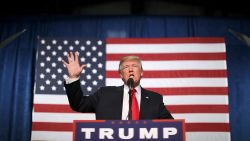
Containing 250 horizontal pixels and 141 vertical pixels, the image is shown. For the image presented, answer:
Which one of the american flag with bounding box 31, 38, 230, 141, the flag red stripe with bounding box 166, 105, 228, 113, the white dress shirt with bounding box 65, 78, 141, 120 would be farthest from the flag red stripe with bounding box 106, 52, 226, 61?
the white dress shirt with bounding box 65, 78, 141, 120

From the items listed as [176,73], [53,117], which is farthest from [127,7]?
[53,117]

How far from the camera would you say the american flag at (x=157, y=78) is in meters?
3.79

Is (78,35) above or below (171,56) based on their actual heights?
above

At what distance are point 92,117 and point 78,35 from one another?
1249 mm

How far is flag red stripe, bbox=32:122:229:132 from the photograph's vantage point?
12.3ft

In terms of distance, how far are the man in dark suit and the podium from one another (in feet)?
0.92

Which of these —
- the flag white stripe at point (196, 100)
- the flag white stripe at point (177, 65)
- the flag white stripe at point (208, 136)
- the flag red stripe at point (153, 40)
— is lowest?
the flag white stripe at point (208, 136)

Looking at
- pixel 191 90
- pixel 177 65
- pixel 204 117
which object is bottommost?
pixel 204 117

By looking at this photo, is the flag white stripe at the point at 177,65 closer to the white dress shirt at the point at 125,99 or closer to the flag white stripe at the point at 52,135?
the flag white stripe at the point at 52,135

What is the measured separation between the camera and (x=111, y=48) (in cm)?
403

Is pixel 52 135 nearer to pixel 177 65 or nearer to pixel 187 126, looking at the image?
pixel 187 126

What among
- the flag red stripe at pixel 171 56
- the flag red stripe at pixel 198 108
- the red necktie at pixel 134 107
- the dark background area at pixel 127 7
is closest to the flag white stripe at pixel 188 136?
the flag red stripe at pixel 198 108

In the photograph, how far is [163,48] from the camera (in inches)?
158

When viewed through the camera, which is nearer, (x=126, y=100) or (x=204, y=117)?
(x=126, y=100)
